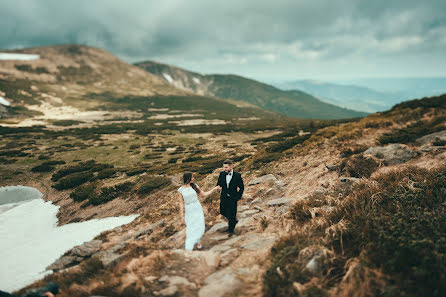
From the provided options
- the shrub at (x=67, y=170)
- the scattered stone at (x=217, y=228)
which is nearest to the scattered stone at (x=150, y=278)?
the scattered stone at (x=217, y=228)

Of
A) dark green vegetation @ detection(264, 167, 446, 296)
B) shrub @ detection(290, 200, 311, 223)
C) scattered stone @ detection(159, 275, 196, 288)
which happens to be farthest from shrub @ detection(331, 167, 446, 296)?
scattered stone @ detection(159, 275, 196, 288)

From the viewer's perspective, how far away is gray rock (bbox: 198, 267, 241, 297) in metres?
4.66

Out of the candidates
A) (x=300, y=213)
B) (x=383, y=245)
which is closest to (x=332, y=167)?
(x=300, y=213)

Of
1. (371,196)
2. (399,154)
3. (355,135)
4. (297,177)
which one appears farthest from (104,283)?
(355,135)

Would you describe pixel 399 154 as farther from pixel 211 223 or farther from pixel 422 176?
pixel 211 223

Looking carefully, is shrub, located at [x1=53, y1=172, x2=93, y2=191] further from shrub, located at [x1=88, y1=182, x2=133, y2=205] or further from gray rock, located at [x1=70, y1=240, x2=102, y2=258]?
gray rock, located at [x1=70, y1=240, x2=102, y2=258]

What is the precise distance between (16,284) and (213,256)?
8552mm

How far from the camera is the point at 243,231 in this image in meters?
7.99

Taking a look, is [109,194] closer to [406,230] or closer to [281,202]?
Result: [281,202]

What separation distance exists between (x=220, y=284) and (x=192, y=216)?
2492 millimetres

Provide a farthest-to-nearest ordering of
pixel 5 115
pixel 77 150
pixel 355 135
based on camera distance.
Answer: pixel 5 115
pixel 77 150
pixel 355 135

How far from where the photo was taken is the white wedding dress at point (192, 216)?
273 inches

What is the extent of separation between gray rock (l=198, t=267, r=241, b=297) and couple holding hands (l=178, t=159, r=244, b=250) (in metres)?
1.71

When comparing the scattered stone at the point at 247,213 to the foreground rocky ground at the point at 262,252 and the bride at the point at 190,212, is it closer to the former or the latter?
the foreground rocky ground at the point at 262,252
